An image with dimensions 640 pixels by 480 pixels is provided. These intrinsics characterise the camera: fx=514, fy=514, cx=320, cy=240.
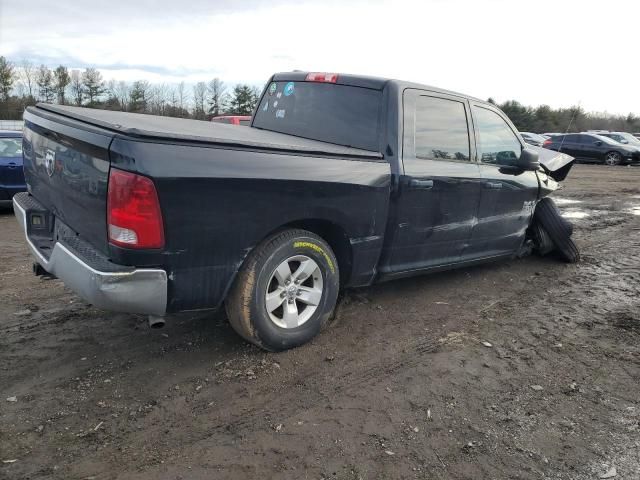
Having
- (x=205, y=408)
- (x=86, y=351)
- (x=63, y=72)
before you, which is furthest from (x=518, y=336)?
(x=63, y=72)

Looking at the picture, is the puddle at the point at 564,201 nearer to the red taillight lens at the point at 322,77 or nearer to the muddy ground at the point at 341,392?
the muddy ground at the point at 341,392

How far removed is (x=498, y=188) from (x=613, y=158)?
22.6 metres

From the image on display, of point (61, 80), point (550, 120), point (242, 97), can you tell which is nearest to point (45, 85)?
point (61, 80)

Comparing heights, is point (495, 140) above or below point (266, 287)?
above

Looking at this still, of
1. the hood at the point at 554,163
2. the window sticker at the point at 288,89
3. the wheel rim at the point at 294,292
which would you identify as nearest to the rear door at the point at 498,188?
the hood at the point at 554,163

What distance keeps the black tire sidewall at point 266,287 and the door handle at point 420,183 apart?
2.95ft

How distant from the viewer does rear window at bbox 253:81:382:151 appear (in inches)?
159

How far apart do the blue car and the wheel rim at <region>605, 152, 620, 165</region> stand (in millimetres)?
24119

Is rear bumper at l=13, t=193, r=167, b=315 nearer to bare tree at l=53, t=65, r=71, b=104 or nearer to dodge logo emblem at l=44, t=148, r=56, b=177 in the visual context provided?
dodge logo emblem at l=44, t=148, r=56, b=177

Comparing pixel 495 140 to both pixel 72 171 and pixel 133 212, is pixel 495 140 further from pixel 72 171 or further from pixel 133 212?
pixel 72 171

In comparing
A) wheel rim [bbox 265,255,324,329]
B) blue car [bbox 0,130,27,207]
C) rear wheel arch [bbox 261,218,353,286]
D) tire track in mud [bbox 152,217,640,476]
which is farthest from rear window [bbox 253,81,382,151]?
blue car [bbox 0,130,27,207]

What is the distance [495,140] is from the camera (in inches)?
197

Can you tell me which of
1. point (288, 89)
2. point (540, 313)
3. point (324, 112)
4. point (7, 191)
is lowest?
point (7, 191)

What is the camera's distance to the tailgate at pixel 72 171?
274 centimetres
